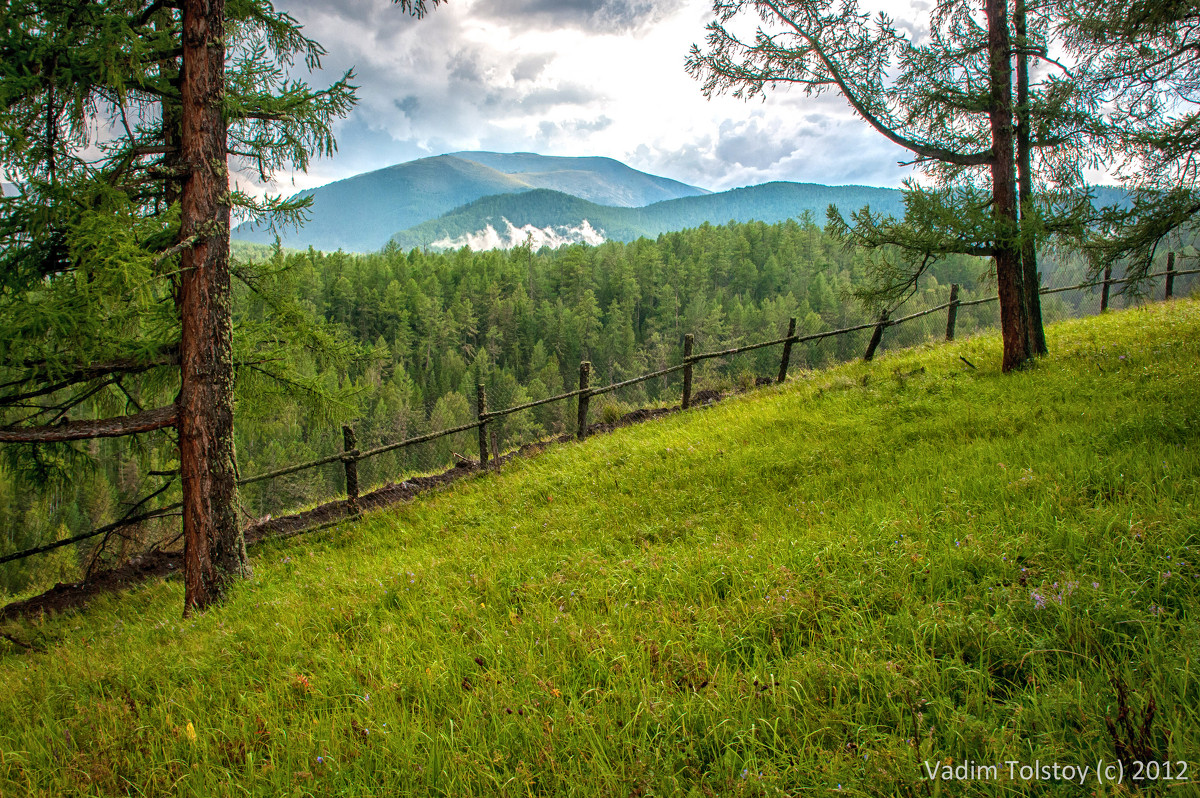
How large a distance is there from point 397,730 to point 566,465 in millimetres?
6739

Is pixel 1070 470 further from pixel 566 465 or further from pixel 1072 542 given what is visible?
pixel 566 465

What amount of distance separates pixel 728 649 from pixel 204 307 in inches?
239

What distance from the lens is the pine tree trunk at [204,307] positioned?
18.2 ft

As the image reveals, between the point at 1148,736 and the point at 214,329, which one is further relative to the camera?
the point at 214,329

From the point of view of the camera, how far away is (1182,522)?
123 inches

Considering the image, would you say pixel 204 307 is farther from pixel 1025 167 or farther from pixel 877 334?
pixel 877 334

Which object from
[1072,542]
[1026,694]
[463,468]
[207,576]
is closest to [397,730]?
[1026,694]

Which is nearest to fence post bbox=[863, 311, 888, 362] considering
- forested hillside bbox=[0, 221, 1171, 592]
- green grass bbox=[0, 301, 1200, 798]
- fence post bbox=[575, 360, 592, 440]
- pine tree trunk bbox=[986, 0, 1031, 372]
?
pine tree trunk bbox=[986, 0, 1031, 372]

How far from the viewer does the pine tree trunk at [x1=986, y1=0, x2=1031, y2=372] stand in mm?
7941

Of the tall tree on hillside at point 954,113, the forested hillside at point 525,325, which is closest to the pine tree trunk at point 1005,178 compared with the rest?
the tall tree on hillside at point 954,113

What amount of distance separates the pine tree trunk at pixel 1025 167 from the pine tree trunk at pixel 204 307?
10.8 m

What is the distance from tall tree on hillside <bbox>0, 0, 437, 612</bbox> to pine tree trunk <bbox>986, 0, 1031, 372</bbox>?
8369mm

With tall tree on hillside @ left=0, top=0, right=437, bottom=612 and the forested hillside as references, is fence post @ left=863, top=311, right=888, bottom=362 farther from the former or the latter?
the forested hillside

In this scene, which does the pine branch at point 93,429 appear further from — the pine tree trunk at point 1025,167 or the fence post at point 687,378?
the pine tree trunk at point 1025,167
